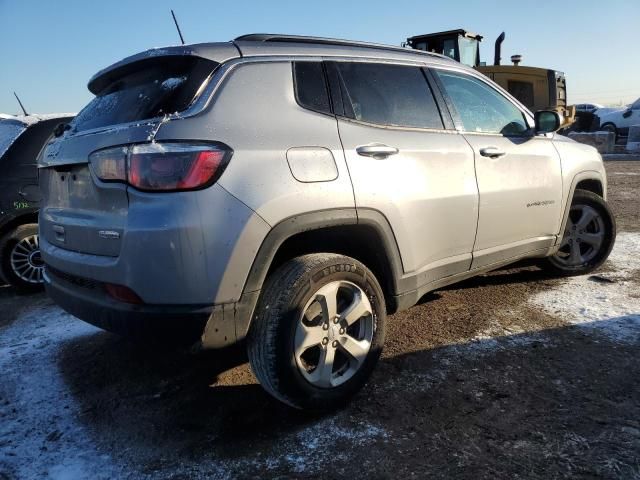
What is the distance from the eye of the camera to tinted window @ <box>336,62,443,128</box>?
287cm

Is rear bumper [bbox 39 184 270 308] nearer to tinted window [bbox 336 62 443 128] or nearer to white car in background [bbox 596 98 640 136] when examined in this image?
tinted window [bbox 336 62 443 128]

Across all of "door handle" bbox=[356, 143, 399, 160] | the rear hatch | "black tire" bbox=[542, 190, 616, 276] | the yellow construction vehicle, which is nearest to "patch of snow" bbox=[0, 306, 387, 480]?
the rear hatch

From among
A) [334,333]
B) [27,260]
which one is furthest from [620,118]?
[334,333]

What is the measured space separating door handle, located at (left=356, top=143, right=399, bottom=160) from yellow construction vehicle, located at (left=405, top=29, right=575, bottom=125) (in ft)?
30.5

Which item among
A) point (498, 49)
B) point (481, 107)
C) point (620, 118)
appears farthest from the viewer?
point (620, 118)

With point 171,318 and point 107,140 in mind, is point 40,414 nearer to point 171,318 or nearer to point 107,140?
point 171,318

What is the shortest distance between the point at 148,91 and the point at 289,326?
1348mm

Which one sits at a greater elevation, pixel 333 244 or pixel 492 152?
pixel 492 152

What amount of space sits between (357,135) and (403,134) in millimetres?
391

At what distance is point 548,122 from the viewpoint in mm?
3994

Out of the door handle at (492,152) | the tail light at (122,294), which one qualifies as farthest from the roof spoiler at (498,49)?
the tail light at (122,294)

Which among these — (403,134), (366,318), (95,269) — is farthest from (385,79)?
(95,269)

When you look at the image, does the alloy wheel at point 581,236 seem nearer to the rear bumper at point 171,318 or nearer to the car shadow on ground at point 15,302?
the rear bumper at point 171,318

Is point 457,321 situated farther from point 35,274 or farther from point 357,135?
point 35,274
